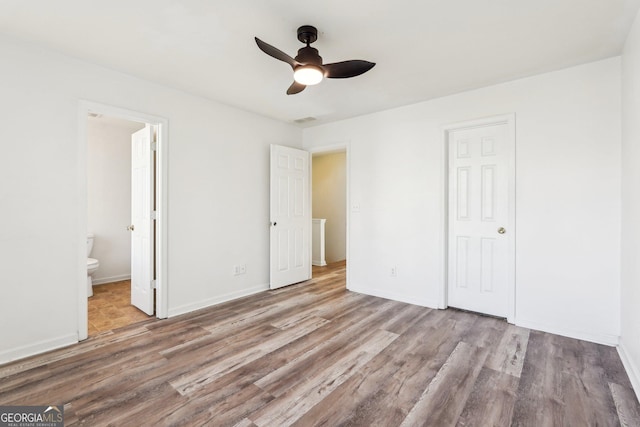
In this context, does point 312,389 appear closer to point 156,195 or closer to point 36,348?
point 36,348

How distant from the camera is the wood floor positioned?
173cm

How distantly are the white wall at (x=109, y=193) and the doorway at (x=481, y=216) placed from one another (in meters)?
4.69

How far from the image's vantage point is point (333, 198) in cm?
673

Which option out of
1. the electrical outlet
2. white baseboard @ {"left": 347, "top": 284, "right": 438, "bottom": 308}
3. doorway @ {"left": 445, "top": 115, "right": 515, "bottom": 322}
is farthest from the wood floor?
the electrical outlet

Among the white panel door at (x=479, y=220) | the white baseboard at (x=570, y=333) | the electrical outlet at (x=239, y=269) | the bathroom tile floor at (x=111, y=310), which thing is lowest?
the bathroom tile floor at (x=111, y=310)

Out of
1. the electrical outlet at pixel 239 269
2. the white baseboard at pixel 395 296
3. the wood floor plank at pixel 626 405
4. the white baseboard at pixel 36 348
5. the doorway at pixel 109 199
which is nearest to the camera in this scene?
the wood floor plank at pixel 626 405

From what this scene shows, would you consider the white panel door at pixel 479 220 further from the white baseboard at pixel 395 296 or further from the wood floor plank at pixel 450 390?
the wood floor plank at pixel 450 390

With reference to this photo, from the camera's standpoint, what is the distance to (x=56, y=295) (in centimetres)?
253

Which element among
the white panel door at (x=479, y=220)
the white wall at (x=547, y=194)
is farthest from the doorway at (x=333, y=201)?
the white panel door at (x=479, y=220)

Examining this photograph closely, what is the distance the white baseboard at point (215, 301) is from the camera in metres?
3.31

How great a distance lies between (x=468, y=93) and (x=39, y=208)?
166 inches

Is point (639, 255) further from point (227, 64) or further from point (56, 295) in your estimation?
point (56, 295)

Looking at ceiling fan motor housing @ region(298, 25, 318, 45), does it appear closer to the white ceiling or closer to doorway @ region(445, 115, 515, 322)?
the white ceiling

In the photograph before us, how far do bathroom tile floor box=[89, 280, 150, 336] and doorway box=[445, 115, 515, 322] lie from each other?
3.57 meters
